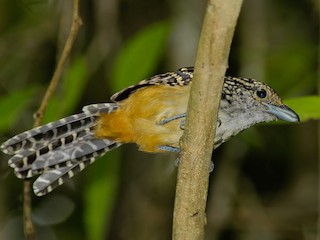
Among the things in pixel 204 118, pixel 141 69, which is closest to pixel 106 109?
pixel 141 69

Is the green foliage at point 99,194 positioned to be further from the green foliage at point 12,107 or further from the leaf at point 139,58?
the green foliage at point 12,107

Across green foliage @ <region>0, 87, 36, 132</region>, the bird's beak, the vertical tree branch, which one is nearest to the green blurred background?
green foliage @ <region>0, 87, 36, 132</region>

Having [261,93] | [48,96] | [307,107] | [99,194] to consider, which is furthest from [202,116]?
[99,194]

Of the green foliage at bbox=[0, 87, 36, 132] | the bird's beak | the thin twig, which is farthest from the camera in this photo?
the green foliage at bbox=[0, 87, 36, 132]

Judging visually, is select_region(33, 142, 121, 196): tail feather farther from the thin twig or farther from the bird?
the thin twig

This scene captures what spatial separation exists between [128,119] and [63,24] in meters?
0.99

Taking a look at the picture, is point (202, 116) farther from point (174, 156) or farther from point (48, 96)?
point (174, 156)

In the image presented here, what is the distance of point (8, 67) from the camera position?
16.5 feet

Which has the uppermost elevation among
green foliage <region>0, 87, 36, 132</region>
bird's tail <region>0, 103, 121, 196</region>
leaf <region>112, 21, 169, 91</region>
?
leaf <region>112, 21, 169, 91</region>

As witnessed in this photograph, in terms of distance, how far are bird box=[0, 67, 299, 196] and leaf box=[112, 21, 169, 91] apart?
0.24 metres

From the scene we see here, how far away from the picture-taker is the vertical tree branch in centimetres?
213

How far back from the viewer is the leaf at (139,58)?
149 inches

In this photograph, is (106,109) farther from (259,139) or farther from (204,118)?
(259,139)

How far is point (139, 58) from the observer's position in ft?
12.7
